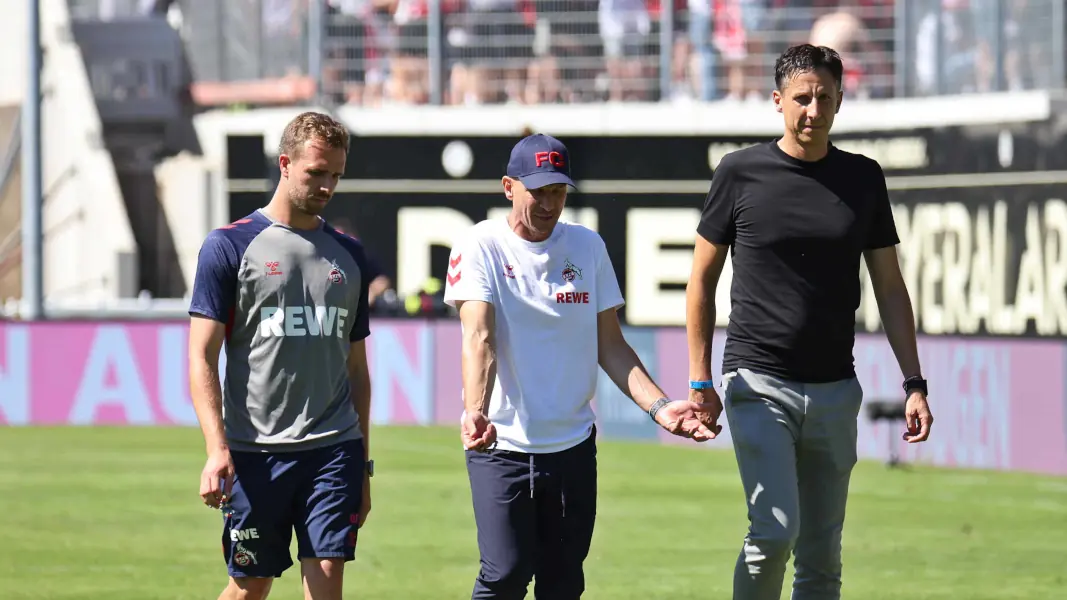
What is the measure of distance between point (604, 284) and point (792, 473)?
915 mm

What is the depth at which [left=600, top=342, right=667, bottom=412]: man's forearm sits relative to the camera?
6.48m

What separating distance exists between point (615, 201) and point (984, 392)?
885cm

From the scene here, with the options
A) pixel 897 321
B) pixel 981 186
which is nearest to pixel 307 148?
pixel 897 321

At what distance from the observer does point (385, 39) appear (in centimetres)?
2362

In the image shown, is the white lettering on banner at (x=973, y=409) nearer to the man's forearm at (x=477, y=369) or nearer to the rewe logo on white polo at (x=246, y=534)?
the man's forearm at (x=477, y=369)

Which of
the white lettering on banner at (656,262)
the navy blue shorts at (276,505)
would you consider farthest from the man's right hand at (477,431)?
the white lettering on banner at (656,262)

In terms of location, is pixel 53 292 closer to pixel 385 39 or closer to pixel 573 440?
pixel 385 39

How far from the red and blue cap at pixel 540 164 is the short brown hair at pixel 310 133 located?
0.59 meters

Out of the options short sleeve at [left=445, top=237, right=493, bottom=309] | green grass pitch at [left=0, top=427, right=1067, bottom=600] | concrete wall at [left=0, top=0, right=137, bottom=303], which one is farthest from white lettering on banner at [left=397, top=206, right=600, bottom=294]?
short sleeve at [left=445, top=237, right=493, bottom=309]

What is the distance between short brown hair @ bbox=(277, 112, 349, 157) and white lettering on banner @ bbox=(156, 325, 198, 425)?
1558cm

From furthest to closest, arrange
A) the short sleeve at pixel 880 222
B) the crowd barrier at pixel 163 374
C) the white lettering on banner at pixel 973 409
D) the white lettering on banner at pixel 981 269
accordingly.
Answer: the crowd barrier at pixel 163 374
the white lettering on banner at pixel 981 269
the white lettering on banner at pixel 973 409
the short sleeve at pixel 880 222

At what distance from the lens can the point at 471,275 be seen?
6207 millimetres

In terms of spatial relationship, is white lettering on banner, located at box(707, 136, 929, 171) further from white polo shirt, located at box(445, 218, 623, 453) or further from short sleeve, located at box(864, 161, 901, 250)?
white polo shirt, located at box(445, 218, 623, 453)

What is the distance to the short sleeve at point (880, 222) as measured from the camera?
6.47 meters
